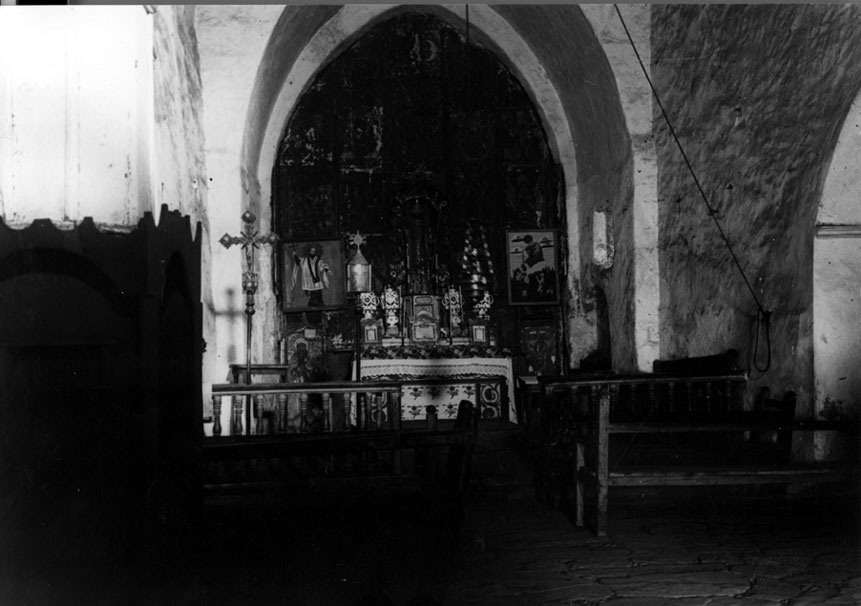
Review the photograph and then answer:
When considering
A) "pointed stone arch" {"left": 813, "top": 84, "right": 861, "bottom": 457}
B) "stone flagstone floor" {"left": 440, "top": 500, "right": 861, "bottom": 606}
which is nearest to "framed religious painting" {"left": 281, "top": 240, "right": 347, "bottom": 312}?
"stone flagstone floor" {"left": 440, "top": 500, "right": 861, "bottom": 606}

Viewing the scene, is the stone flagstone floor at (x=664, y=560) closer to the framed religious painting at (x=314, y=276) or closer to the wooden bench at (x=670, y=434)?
the wooden bench at (x=670, y=434)

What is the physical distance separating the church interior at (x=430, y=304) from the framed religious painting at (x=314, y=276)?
37mm

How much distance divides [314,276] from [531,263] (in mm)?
2022

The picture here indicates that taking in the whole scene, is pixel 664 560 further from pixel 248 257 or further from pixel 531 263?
pixel 531 263

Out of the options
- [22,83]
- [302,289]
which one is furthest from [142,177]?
[302,289]

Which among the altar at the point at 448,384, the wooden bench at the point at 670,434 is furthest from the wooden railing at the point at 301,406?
the wooden bench at the point at 670,434

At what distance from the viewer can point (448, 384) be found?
580 cm

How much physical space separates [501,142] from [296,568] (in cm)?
551

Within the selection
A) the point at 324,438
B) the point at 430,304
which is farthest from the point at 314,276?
the point at 324,438

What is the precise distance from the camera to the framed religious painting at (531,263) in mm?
6875

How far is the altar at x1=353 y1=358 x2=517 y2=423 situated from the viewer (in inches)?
211

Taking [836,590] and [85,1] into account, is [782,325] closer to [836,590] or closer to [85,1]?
[836,590]

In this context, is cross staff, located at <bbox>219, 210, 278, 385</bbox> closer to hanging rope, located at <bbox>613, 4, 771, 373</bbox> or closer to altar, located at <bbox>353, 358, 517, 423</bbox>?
altar, located at <bbox>353, 358, 517, 423</bbox>

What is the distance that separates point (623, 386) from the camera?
529 cm
